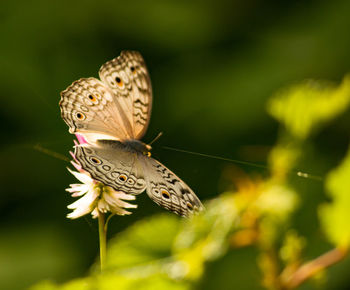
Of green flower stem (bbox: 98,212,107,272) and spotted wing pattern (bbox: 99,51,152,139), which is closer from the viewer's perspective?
green flower stem (bbox: 98,212,107,272)

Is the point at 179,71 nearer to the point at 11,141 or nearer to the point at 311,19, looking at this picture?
the point at 311,19

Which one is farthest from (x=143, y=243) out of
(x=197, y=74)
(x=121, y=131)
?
(x=197, y=74)

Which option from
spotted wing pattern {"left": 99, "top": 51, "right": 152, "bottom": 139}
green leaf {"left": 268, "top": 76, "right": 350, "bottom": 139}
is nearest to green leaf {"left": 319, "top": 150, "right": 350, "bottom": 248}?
green leaf {"left": 268, "top": 76, "right": 350, "bottom": 139}

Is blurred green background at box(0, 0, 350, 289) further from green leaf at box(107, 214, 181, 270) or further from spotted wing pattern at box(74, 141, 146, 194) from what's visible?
spotted wing pattern at box(74, 141, 146, 194)

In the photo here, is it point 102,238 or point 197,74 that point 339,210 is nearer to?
point 102,238

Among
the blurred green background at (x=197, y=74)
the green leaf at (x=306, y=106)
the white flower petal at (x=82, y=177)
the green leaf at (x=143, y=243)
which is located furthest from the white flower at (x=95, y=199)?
the blurred green background at (x=197, y=74)

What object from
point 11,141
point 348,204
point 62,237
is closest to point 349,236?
point 348,204
